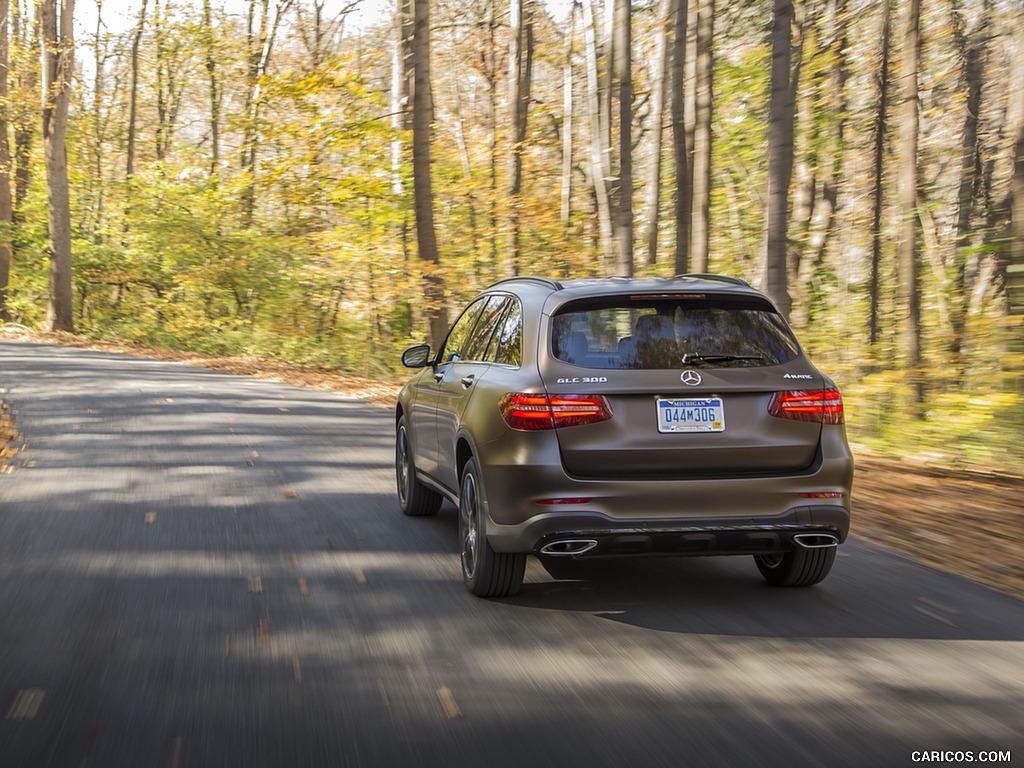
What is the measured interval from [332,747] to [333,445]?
8396mm

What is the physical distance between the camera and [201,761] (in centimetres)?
358

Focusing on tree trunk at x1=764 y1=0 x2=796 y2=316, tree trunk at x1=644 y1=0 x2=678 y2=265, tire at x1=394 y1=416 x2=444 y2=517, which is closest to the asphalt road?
tire at x1=394 y1=416 x2=444 y2=517

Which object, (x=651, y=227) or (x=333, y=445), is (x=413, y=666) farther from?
(x=651, y=227)

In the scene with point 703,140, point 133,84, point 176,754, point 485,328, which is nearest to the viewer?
point 176,754

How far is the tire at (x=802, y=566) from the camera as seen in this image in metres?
6.01

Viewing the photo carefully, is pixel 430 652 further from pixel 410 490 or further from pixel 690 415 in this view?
pixel 410 490

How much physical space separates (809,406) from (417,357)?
3.19 meters

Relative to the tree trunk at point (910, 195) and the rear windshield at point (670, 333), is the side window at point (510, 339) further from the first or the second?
the tree trunk at point (910, 195)

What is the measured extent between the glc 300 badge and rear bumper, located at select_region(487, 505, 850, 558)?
68cm

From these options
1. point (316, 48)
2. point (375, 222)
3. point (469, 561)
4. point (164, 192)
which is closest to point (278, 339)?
point (375, 222)

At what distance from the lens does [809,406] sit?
18.2 ft

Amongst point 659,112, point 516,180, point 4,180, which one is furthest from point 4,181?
point 659,112

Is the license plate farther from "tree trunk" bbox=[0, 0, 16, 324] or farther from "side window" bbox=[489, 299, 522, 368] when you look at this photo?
"tree trunk" bbox=[0, 0, 16, 324]

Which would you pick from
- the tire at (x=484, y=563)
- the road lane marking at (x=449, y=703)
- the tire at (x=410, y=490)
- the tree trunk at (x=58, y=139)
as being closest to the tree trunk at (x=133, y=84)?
the tree trunk at (x=58, y=139)
